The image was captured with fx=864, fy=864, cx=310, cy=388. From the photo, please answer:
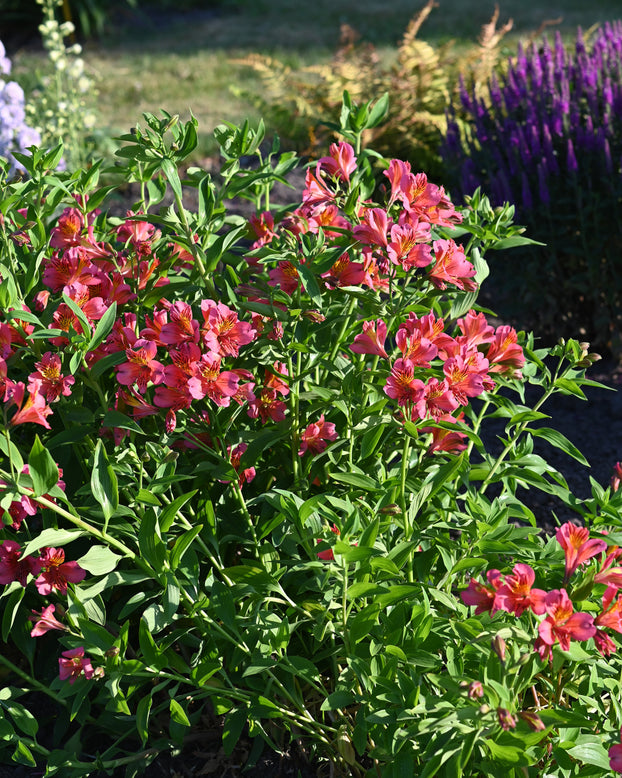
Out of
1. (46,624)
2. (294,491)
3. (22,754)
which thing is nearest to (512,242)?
(294,491)

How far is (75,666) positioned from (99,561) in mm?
209

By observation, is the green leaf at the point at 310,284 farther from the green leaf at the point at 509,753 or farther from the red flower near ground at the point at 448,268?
the green leaf at the point at 509,753

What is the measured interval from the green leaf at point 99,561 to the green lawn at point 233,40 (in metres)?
5.67

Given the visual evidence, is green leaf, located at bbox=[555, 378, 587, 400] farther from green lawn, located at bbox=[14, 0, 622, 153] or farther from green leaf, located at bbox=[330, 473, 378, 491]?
green lawn, located at bbox=[14, 0, 622, 153]

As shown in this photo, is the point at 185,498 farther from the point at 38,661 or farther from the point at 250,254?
the point at 38,661

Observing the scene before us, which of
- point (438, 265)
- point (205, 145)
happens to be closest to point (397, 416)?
point (438, 265)

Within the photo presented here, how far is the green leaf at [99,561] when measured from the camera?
136 centimetres

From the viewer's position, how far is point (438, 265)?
4.76 ft

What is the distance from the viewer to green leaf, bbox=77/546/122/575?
1.36 m

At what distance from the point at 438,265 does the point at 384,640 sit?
2.07 feet

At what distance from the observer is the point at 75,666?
1446 millimetres

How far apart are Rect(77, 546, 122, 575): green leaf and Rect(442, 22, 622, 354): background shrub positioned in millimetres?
2304

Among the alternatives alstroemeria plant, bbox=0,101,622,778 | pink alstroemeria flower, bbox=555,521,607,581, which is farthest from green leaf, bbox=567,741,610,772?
pink alstroemeria flower, bbox=555,521,607,581

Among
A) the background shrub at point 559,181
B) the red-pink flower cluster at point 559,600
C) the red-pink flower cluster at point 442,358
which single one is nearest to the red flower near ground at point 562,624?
the red-pink flower cluster at point 559,600
